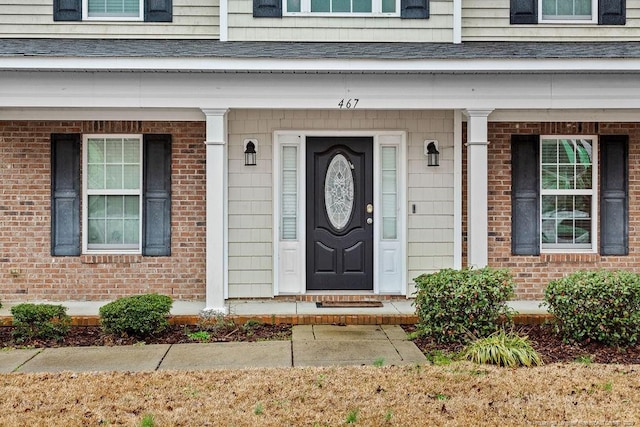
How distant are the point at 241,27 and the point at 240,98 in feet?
4.68

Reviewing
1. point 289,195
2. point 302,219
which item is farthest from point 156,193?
point 302,219

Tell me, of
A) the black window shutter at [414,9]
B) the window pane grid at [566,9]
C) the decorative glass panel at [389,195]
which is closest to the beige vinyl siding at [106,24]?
the black window shutter at [414,9]

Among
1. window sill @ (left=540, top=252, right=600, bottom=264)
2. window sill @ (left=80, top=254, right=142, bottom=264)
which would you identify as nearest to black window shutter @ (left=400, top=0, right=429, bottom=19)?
window sill @ (left=540, top=252, right=600, bottom=264)

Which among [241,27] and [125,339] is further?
[241,27]

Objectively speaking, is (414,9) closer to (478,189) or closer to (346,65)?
(346,65)

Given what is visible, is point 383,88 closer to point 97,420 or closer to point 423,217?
point 423,217

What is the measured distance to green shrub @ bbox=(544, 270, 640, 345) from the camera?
237 inches

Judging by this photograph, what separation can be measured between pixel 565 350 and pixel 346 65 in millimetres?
3757

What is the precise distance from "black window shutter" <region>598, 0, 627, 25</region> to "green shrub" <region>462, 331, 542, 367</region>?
5041 mm

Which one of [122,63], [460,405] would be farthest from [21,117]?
[460,405]

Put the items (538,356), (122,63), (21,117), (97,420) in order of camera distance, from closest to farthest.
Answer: (97,420) → (538,356) → (122,63) → (21,117)

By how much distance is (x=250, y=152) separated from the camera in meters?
8.48

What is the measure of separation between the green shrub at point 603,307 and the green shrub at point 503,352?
0.67m

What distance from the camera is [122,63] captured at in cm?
710
